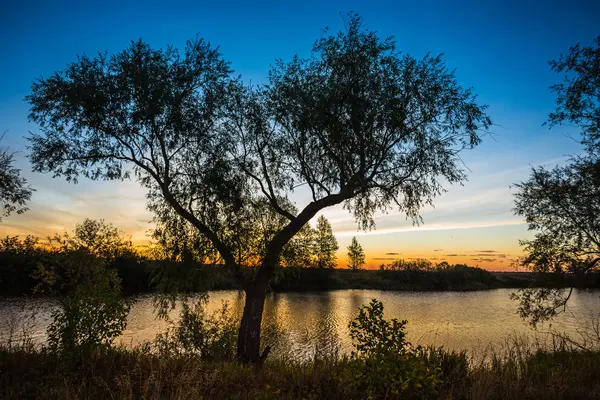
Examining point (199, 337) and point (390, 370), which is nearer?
point (390, 370)

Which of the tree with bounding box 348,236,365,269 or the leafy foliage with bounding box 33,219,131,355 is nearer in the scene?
the leafy foliage with bounding box 33,219,131,355

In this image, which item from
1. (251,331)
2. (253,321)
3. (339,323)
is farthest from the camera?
(339,323)

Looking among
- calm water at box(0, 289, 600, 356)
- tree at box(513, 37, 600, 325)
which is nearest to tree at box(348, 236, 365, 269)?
calm water at box(0, 289, 600, 356)

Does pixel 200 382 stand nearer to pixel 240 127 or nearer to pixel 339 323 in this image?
pixel 240 127

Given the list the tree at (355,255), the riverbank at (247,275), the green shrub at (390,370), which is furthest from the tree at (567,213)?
the tree at (355,255)

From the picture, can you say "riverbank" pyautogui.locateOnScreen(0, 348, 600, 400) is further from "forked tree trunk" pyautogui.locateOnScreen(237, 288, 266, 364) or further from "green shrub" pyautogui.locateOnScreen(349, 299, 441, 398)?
"forked tree trunk" pyautogui.locateOnScreen(237, 288, 266, 364)

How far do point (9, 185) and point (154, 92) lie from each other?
8702 millimetres

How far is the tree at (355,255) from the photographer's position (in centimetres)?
9388

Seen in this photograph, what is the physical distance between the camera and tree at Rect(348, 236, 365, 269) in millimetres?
93875

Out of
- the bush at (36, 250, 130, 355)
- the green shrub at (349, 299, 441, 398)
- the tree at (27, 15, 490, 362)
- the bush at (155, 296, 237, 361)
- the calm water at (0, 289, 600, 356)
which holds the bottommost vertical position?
the calm water at (0, 289, 600, 356)

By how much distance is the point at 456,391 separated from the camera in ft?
22.1

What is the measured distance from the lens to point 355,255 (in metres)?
94.4

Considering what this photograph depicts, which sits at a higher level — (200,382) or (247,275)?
(247,275)

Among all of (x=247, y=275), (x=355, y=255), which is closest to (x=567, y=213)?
(x=247, y=275)
